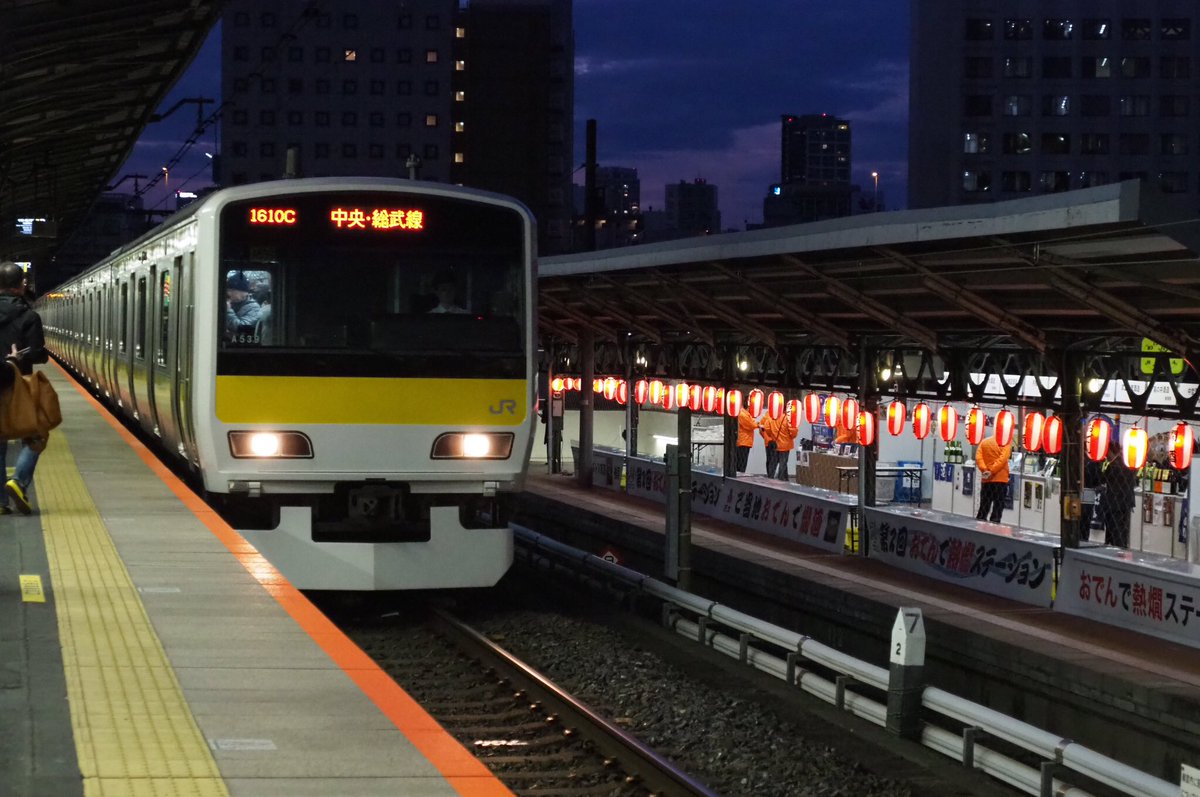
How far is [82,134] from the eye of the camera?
18844mm

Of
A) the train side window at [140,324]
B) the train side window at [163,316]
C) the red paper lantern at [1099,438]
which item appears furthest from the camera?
the train side window at [140,324]

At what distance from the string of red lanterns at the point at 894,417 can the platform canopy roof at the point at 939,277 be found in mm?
810

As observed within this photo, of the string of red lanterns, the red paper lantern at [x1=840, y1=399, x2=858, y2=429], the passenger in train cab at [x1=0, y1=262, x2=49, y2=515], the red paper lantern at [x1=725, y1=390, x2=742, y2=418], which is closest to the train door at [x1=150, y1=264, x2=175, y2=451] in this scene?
the passenger in train cab at [x1=0, y1=262, x2=49, y2=515]

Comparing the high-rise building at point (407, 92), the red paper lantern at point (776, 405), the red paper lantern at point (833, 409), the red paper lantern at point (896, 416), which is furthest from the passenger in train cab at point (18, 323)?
the high-rise building at point (407, 92)

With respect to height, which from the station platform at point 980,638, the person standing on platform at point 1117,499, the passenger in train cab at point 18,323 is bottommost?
the station platform at point 980,638

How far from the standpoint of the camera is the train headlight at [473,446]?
10195mm

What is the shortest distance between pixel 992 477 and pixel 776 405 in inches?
114

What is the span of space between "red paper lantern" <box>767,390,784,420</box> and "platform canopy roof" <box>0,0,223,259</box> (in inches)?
334

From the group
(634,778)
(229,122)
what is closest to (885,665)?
(634,778)

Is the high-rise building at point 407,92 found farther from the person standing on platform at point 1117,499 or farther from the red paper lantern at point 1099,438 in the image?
the red paper lantern at point 1099,438

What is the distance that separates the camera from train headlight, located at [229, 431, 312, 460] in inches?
391

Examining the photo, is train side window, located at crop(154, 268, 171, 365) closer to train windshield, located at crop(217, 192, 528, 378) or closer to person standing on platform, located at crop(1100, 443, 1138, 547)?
train windshield, located at crop(217, 192, 528, 378)

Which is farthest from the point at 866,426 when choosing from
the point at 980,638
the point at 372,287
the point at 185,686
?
the point at 185,686

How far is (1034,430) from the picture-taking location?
14953mm
